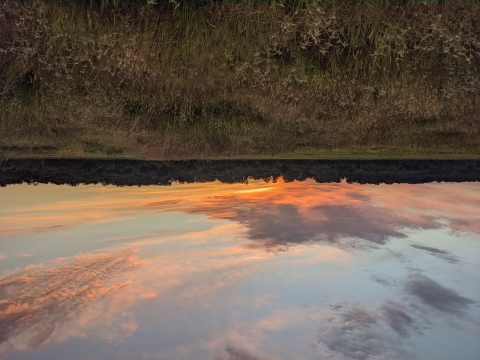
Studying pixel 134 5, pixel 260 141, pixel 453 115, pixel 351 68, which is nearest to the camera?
pixel 134 5

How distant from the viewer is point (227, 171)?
21.4 ft

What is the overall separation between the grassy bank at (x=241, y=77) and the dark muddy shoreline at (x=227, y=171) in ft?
0.82

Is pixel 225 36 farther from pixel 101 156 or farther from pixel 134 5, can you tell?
pixel 101 156

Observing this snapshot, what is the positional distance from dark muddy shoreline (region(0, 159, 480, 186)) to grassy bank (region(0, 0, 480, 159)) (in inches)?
9.9

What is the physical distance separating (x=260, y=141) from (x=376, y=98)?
1814 millimetres

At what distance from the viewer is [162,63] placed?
17.7 ft

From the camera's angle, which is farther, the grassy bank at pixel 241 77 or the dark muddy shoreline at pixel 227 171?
the dark muddy shoreline at pixel 227 171

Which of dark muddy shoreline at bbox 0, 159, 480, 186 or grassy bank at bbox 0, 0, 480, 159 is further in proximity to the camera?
dark muddy shoreline at bbox 0, 159, 480, 186

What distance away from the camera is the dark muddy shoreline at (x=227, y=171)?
6.53 metres

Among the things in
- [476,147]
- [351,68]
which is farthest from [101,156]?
[476,147]

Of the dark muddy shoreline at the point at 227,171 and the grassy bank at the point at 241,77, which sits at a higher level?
the grassy bank at the point at 241,77

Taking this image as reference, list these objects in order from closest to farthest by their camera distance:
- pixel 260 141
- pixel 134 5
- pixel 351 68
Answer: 1. pixel 134 5
2. pixel 351 68
3. pixel 260 141

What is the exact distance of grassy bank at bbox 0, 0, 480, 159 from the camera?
5.11 m

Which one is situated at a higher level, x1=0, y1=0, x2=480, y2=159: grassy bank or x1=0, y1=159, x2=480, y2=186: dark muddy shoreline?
x1=0, y1=0, x2=480, y2=159: grassy bank
